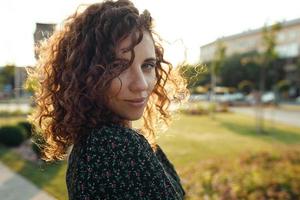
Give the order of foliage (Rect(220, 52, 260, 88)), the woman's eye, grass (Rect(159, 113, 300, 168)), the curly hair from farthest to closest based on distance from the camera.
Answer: foliage (Rect(220, 52, 260, 88)) < grass (Rect(159, 113, 300, 168)) < the woman's eye < the curly hair

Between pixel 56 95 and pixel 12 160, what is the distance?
8.49m

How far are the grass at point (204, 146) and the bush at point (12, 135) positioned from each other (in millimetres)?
462

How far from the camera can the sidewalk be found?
5750 mm

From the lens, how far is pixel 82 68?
1547 millimetres

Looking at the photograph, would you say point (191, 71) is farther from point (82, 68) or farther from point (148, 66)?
point (82, 68)

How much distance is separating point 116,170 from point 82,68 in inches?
15.1

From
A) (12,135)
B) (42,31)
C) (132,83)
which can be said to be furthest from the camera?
(12,135)

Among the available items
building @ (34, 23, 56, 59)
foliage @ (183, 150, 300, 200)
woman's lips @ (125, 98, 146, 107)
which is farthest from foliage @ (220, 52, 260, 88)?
woman's lips @ (125, 98, 146, 107)

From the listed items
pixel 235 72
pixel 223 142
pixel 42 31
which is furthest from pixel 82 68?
pixel 235 72

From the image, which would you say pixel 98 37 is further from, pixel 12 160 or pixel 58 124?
pixel 12 160

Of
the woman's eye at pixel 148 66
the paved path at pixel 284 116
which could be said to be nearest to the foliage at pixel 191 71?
the woman's eye at pixel 148 66

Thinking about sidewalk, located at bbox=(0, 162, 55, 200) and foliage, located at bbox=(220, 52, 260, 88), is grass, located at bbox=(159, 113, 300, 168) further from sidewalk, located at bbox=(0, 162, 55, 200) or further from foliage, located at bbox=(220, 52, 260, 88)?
foliage, located at bbox=(220, 52, 260, 88)

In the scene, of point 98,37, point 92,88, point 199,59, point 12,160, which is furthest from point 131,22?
point 12,160

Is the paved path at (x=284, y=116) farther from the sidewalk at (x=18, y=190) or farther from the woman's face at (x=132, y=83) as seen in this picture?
the woman's face at (x=132, y=83)
